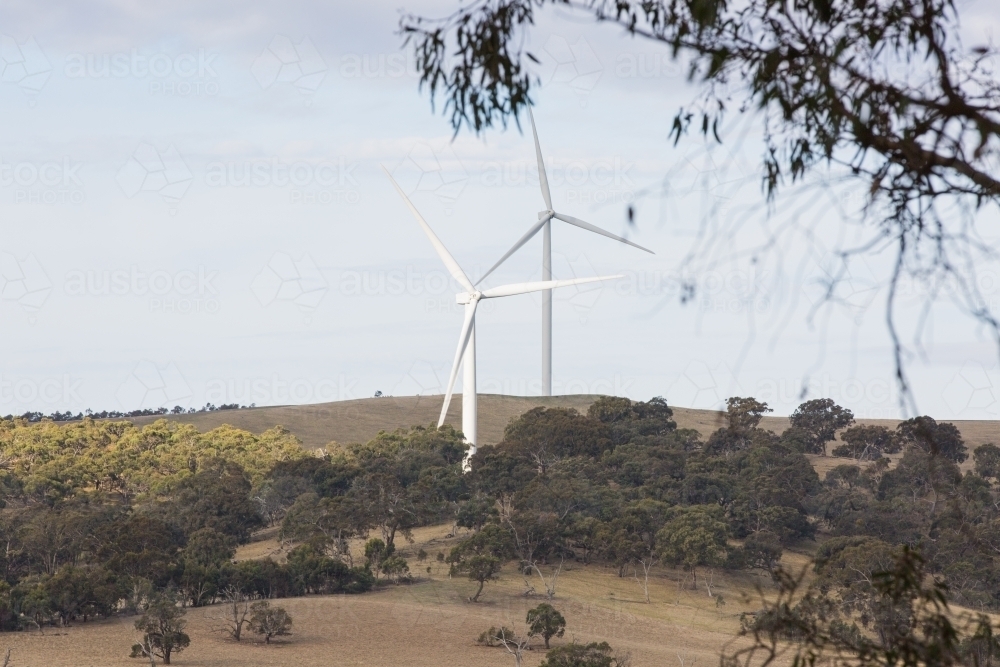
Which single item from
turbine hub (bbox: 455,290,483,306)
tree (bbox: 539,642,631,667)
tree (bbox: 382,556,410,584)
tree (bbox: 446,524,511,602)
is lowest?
tree (bbox: 539,642,631,667)

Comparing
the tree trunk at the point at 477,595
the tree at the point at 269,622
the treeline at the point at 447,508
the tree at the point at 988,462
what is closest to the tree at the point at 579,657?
the treeline at the point at 447,508

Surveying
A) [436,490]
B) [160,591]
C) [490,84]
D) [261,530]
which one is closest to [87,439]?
[261,530]

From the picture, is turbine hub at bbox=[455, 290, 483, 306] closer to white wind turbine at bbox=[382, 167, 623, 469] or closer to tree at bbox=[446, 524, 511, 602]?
white wind turbine at bbox=[382, 167, 623, 469]

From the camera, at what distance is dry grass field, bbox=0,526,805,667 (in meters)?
40.5

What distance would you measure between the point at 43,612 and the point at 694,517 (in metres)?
27.6

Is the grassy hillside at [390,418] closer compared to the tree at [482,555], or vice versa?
the tree at [482,555]

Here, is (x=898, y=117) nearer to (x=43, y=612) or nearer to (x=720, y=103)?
(x=720, y=103)

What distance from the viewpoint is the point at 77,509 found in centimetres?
5809

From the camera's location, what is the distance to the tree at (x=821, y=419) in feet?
309

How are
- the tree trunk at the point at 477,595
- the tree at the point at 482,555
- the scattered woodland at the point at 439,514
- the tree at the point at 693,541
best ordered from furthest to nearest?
the tree at the point at 693,541, the tree trunk at the point at 477,595, the tree at the point at 482,555, the scattered woodland at the point at 439,514

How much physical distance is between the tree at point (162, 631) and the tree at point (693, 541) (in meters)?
22.4

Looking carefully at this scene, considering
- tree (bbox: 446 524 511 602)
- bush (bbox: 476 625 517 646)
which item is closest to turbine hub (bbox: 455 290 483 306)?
tree (bbox: 446 524 511 602)

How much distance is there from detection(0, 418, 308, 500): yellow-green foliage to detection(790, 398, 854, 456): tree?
38.8 metres

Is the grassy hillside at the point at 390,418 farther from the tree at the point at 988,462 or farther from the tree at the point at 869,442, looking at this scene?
the tree at the point at 988,462
